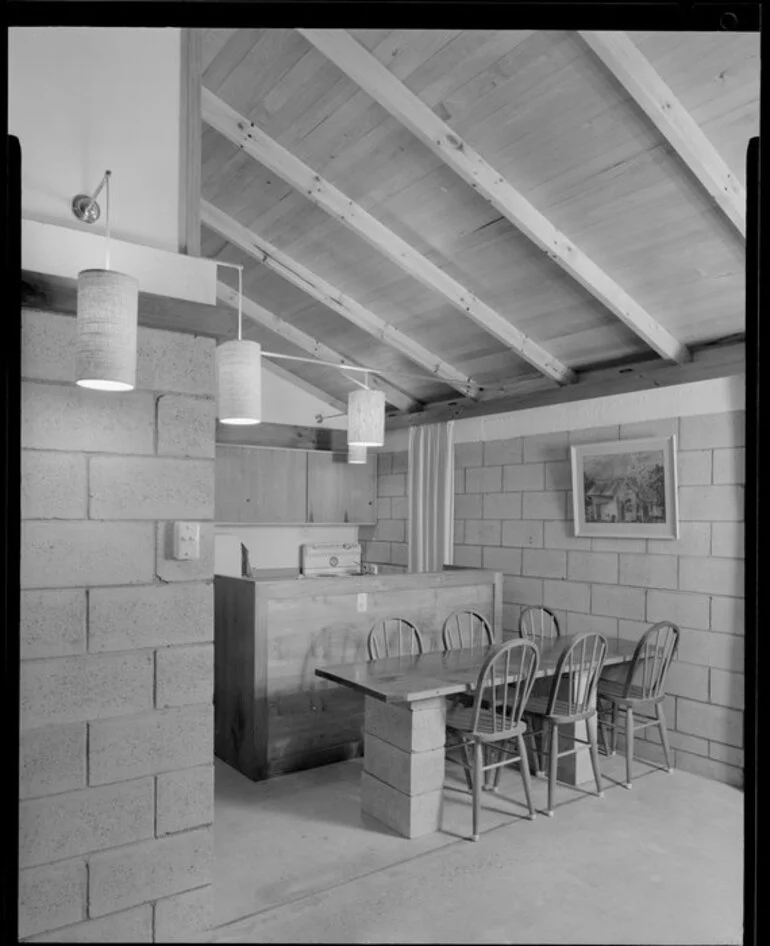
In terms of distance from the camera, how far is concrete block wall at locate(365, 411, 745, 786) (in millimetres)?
3637

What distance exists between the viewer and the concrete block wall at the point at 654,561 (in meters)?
3.64

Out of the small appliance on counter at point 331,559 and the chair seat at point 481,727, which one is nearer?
the chair seat at point 481,727

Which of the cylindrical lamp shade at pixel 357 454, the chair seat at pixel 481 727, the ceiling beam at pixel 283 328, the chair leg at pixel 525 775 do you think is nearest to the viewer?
the chair seat at pixel 481 727

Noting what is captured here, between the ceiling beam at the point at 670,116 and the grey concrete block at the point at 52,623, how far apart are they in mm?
2253

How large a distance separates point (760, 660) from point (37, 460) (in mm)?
1700

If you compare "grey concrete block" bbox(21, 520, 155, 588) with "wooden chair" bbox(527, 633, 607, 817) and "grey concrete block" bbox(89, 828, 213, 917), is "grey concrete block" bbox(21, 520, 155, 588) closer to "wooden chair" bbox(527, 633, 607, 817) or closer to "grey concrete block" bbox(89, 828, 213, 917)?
"grey concrete block" bbox(89, 828, 213, 917)

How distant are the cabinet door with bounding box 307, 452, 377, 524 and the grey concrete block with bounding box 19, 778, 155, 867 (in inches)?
160

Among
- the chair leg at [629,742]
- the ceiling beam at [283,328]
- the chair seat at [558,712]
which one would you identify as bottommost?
the chair leg at [629,742]

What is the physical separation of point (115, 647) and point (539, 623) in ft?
10.9

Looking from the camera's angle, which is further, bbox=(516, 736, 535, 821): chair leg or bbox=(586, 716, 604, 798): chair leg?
bbox=(586, 716, 604, 798): chair leg

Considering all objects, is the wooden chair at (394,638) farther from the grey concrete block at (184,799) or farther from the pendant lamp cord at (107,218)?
the pendant lamp cord at (107,218)

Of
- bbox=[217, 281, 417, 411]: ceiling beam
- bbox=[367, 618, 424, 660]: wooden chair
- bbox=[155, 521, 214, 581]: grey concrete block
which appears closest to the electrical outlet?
bbox=[155, 521, 214, 581]: grey concrete block

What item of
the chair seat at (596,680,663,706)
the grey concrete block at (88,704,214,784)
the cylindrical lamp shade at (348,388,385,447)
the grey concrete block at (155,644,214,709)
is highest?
the cylindrical lamp shade at (348,388,385,447)

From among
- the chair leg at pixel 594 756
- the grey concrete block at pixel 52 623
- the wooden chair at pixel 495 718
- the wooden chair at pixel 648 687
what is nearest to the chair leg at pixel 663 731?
the wooden chair at pixel 648 687
